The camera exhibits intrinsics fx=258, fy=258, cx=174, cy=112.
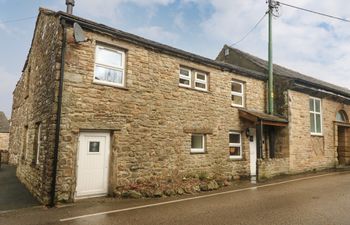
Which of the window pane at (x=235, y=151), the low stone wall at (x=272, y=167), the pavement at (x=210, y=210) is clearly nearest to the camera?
the pavement at (x=210, y=210)

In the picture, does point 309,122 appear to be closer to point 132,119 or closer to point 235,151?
point 235,151

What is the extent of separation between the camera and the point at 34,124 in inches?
401

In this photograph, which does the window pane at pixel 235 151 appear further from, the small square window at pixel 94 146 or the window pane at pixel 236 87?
the small square window at pixel 94 146

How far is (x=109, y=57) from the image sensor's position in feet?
29.7

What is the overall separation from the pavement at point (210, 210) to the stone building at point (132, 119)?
87 centimetres

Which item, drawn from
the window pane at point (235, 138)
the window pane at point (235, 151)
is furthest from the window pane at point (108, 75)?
the window pane at point (235, 151)

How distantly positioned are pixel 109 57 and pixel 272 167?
9052 mm

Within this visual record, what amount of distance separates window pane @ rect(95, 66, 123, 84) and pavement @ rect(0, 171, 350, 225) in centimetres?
394

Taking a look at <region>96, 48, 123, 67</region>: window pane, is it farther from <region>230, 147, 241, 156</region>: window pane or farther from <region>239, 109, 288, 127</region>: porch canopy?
<region>230, 147, 241, 156</region>: window pane

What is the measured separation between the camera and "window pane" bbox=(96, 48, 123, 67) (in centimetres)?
881

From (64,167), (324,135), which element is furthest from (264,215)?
(324,135)

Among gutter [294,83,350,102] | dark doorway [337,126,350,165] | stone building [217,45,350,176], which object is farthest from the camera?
dark doorway [337,126,350,165]

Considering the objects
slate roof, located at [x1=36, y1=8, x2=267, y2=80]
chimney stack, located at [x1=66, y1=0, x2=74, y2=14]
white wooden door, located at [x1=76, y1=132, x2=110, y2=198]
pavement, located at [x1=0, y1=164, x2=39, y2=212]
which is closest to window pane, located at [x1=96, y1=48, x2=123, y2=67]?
slate roof, located at [x1=36, y1=8, x2=267, y2=80]

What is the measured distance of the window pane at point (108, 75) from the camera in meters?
8.70
